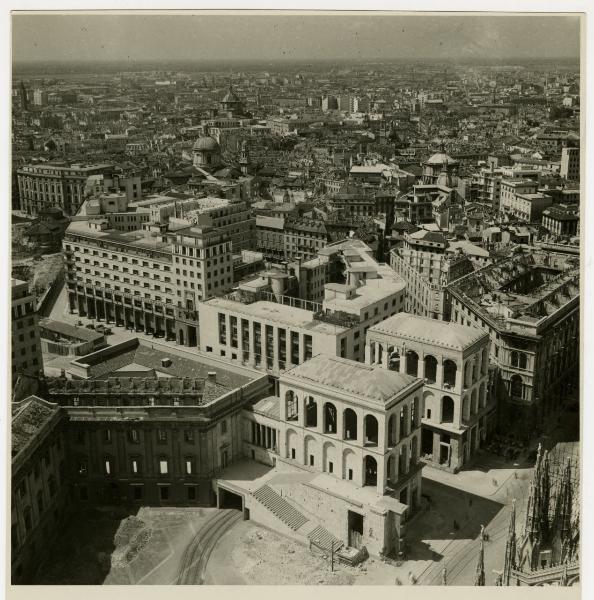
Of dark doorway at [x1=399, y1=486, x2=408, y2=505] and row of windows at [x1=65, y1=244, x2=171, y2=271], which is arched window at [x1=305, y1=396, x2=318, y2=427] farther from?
row of windows at [x1=65, y1=244, x2=171, y2=271]

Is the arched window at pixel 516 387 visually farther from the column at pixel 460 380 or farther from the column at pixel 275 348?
the column at pixel 275 348

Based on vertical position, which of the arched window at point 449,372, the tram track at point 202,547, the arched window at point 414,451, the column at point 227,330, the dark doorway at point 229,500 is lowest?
the tram track at point 202,547

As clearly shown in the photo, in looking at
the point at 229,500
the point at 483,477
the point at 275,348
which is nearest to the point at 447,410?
the point at 483,477

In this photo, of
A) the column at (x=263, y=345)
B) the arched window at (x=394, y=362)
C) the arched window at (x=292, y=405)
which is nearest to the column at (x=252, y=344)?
the column at (x=263, y=345)

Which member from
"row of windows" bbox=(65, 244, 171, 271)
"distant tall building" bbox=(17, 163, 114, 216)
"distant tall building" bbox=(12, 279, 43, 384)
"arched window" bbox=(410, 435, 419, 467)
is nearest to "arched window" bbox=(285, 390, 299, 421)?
"arched window" bbox=(410, 435, 419, 467)

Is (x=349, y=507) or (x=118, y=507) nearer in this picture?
(x=349, y=507)

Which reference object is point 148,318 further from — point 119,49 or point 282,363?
point 119,49

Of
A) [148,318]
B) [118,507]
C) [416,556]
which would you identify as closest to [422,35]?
[416,556]
